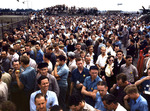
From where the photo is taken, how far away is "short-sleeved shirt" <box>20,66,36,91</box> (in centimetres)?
426

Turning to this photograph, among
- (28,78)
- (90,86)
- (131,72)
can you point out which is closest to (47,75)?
(28,78)

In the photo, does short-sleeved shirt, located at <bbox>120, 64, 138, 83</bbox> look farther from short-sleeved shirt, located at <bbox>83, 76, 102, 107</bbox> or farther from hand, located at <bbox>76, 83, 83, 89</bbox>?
hand, located at <bbox>76, 83, 83, 89</bbox>

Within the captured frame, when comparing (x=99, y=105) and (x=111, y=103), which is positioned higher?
(x=111, y=103)

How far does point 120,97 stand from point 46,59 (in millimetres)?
2439

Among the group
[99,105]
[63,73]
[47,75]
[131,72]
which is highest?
[47,75]

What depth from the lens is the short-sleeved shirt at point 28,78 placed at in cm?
426

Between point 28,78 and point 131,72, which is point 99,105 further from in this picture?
point 131,72

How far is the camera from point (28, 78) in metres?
4.28

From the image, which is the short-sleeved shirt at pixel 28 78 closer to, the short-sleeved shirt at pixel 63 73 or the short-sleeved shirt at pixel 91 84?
the short-sleeved shirt at pixel 63 73

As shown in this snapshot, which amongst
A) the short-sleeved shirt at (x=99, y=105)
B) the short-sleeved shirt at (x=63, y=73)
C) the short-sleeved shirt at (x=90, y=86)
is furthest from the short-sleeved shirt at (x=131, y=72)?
the short-sleeved shirt at (x=99, y=105)

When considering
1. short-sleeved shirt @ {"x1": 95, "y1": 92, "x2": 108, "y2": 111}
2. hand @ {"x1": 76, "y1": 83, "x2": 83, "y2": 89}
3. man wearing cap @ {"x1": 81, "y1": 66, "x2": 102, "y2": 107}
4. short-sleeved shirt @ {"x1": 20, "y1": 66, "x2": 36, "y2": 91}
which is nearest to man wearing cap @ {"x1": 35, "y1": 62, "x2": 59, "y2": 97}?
short-sleeved shirt @ {"x1": 20, "y1": 66, "x2": 36, "y2": 91}

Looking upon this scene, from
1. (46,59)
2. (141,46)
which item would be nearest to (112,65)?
(46,59)

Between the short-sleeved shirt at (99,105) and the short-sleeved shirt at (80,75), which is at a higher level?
the short-sleeved shirt at (80,75)

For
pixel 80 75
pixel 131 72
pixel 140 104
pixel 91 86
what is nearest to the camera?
pixel 140 104
